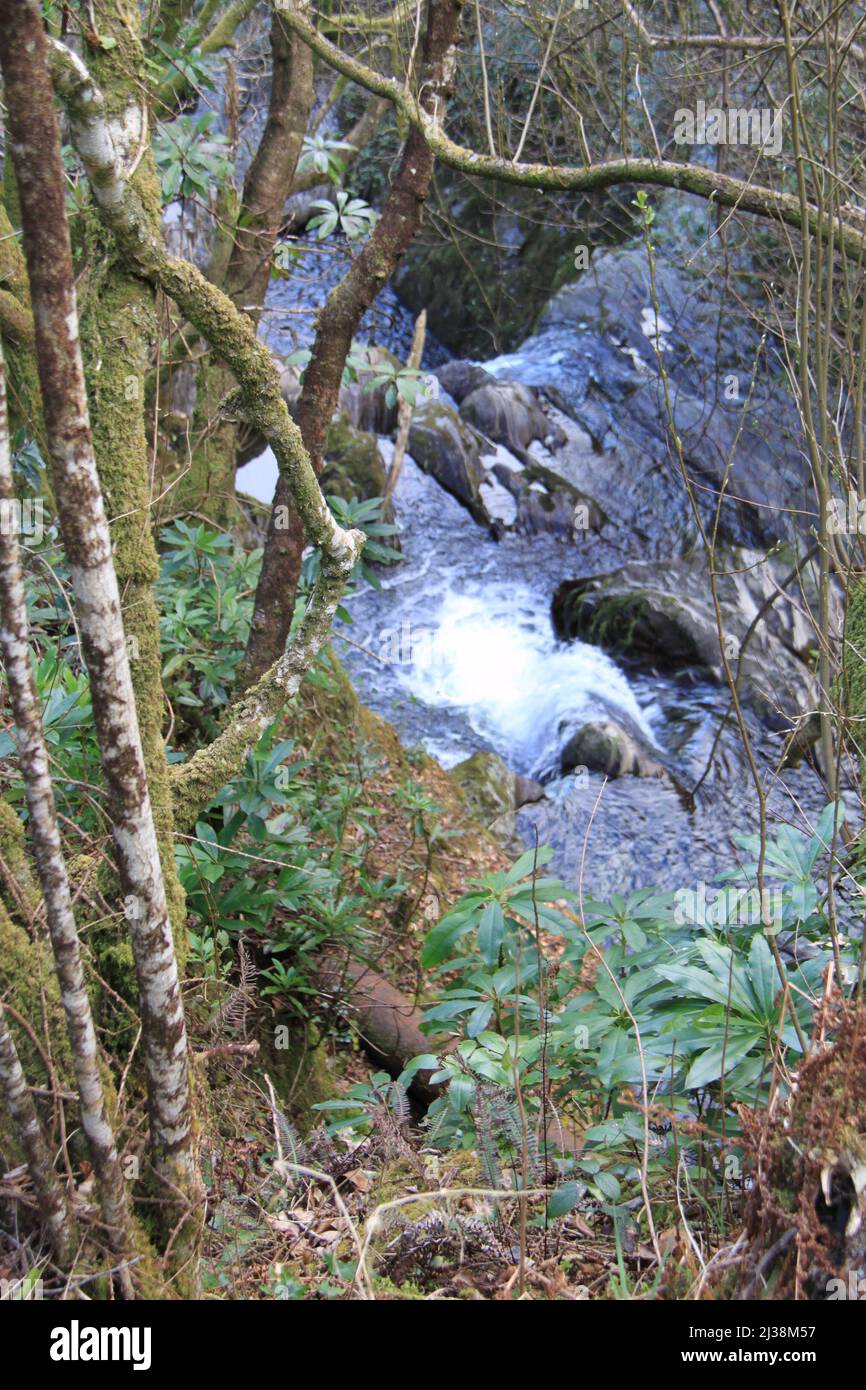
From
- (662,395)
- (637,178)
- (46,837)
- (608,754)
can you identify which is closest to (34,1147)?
(46,837)

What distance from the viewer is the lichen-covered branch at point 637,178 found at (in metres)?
2.81

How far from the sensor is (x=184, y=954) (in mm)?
2400

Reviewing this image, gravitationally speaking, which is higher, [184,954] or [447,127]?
[447,127]

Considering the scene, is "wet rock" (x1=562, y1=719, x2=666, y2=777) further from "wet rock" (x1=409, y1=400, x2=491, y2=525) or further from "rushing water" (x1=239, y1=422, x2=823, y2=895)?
"wet rock" (x1=409, y1=400, x2=491, y2=525)

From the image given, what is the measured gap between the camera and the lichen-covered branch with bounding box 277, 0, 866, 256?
9.21 feet

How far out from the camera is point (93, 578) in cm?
161

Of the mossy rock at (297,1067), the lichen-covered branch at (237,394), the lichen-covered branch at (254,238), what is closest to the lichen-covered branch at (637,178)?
the lichen-covered branch at (237,394)

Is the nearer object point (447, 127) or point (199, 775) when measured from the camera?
point (199, 775)

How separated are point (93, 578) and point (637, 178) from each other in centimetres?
220

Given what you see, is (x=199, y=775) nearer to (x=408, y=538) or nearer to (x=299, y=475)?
(x=299, y=475)

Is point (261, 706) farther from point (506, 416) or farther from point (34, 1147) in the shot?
point (506, 416)
